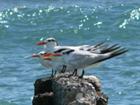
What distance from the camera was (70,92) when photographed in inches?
420

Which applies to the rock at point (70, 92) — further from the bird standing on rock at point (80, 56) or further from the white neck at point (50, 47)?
the white neck at point (50, 47)

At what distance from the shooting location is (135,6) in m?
34.7

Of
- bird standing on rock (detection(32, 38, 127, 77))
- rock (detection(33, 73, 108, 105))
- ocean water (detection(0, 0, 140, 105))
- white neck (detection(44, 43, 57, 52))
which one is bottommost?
rock (detection(33, 73, 108, 105))

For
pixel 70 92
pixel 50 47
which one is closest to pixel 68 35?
pixel 50 47

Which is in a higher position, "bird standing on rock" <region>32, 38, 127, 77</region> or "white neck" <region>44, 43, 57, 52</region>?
"white neck" <region>44, 43, 57, 52</region>

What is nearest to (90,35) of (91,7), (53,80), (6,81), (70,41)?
(70,41)

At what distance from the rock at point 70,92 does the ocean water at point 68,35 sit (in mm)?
10488

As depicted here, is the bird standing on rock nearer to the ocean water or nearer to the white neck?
the white neck

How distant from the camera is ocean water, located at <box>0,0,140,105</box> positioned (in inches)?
947

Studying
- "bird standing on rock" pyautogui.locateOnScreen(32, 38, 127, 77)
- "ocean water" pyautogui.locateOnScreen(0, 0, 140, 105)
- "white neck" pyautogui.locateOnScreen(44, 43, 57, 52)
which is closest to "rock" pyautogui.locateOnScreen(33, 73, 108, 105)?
"bird standing on rock" pyautogui.locateOnScreen(32, 38, 127, 77)

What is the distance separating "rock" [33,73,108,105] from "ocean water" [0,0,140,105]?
34.4 ft

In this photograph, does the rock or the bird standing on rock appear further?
the bird standing on rock

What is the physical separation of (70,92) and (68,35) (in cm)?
2020

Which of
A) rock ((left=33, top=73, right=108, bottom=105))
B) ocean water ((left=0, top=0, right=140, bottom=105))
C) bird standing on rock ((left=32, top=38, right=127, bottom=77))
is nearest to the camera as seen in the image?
rock ((left=33, top=73, right=108, bottom=105))
